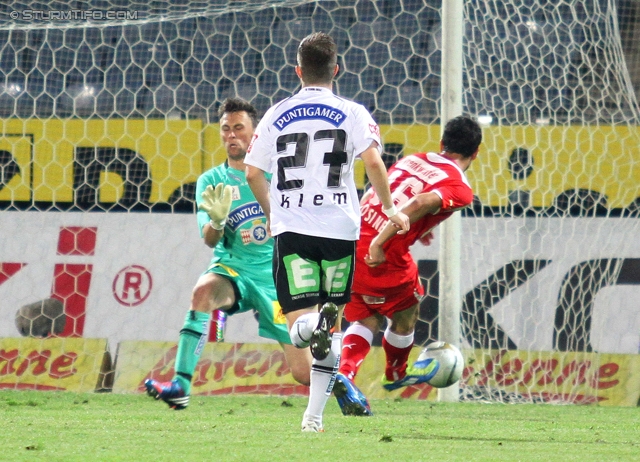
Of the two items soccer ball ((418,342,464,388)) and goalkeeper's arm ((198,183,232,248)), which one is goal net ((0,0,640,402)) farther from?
goalkeeper's arm ((198,183,232,248))

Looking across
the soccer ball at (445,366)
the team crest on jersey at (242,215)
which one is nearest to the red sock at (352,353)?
the soccer ball at (445,366)

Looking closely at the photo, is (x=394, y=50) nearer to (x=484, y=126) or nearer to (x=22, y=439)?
(x=484, y=126)

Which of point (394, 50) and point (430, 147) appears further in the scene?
point (394, 50)

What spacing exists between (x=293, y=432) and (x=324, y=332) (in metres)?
0.44

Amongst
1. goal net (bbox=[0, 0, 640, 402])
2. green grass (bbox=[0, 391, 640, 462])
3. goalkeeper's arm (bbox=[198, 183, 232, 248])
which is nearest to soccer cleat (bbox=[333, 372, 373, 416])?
green grass (bbox=[0, 391, 640, 462])

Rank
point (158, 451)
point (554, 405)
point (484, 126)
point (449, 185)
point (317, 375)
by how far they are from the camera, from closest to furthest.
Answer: point (158, 451), point (317, 375), point (449, 185), point (554, 405), point (484, 126)

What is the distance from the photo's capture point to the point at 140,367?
6746mm

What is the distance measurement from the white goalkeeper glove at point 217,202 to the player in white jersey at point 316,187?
95cm

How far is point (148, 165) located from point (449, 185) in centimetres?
328

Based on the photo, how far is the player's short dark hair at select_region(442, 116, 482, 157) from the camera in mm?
5473

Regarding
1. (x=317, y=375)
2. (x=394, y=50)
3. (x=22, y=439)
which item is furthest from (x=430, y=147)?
(x=22, y=439)

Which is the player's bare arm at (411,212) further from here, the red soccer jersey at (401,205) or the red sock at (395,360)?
the red sock at (395,360)

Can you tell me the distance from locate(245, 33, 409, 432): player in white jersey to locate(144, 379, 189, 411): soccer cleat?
125 cm

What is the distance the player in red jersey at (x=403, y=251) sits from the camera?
5.28 metres
